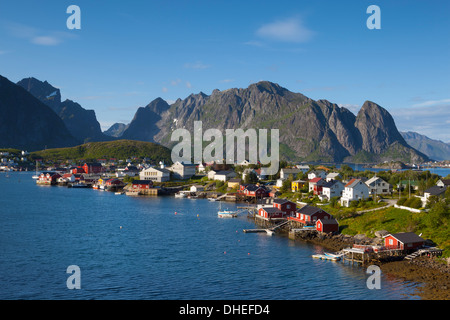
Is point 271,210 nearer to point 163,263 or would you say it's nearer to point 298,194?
point 298,194

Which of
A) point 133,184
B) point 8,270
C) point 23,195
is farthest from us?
point 133,184

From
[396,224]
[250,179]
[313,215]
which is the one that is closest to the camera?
[396,224]

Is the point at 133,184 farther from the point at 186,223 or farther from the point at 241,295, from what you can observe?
the point at 241,295

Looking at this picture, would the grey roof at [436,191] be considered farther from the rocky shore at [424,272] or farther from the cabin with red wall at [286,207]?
the cabin with red wall at [286,207]

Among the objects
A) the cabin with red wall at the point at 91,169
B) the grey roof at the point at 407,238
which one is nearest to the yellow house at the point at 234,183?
the grey roof at the point at 407,238

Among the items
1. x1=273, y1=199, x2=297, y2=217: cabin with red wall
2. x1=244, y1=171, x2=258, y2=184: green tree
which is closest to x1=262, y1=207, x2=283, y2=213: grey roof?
x1=273, y1=199, x2=297, y2=217: cabin with red wall

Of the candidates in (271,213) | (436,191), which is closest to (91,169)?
(271,213)

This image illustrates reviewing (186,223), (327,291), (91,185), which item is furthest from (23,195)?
(327,291)

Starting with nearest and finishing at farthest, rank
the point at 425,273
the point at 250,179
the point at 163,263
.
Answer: the point at 425,273, the point at 163,263, the point at 250,179
